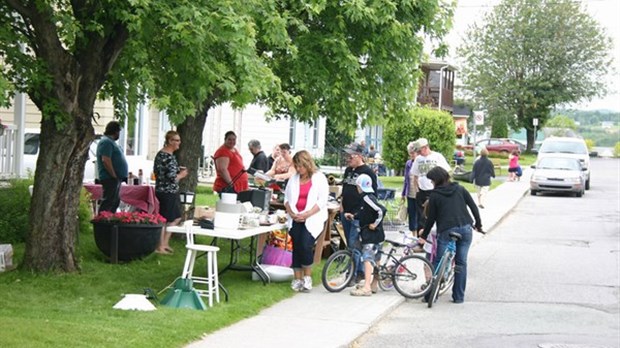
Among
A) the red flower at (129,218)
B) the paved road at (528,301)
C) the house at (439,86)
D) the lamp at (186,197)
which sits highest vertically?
the house at (439,86)

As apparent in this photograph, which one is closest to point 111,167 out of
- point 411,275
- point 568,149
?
point 411,275

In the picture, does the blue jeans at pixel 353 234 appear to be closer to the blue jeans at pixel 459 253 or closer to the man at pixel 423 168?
the blue jeans at pixel 459 253

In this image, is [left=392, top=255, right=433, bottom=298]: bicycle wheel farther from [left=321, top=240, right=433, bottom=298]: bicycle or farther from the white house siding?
the white house siding

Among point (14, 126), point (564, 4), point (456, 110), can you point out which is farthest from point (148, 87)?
point (456, 110)

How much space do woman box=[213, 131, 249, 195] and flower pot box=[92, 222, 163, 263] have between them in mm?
2546

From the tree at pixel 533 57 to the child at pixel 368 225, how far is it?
2662 inches

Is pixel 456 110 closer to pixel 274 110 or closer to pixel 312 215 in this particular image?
pixel 274 110

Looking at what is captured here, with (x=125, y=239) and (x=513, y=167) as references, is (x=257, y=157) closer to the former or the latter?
(x=125, y=239)

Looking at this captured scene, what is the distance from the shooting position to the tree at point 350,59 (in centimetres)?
1559

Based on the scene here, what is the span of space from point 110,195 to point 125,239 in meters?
1.65

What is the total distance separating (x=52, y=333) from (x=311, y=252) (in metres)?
4.78

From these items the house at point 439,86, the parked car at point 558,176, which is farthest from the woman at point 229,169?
the house at point 439,86

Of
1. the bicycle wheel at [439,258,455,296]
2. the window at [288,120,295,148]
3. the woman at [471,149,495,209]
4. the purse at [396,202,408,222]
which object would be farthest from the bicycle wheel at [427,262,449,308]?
the window at [288,120,295,148]

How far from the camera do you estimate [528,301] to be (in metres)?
14.0
